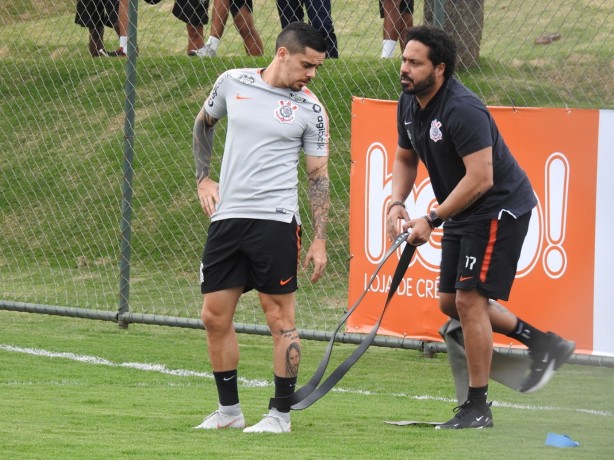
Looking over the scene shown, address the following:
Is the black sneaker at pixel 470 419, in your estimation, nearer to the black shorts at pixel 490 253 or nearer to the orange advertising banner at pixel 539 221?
the black shorts at pixel 490 253

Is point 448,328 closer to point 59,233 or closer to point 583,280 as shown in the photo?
point 583,280

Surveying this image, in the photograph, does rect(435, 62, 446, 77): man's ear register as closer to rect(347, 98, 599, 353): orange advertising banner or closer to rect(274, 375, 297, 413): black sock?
rect(274, 375, 297, 413): black sock

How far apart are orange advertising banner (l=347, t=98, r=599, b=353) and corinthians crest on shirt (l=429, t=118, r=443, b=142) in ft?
6.41

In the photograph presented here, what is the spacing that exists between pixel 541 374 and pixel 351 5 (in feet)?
31.4

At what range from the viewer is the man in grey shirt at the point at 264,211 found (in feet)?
19.8

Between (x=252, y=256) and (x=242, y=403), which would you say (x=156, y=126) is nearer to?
(x=242, y=403)

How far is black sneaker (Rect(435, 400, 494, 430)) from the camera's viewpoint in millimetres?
6047

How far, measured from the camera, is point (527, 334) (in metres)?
6.44

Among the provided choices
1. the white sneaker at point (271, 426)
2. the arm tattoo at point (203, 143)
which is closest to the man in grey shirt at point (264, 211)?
the white sneaker at point (271, 426)

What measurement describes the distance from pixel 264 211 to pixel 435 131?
2.83ft

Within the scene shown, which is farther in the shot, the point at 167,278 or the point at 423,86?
the point at 167,278

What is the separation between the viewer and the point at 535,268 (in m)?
7.92

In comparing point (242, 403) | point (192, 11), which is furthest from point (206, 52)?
point (242, 403)

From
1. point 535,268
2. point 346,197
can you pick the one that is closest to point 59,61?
point 346,197
